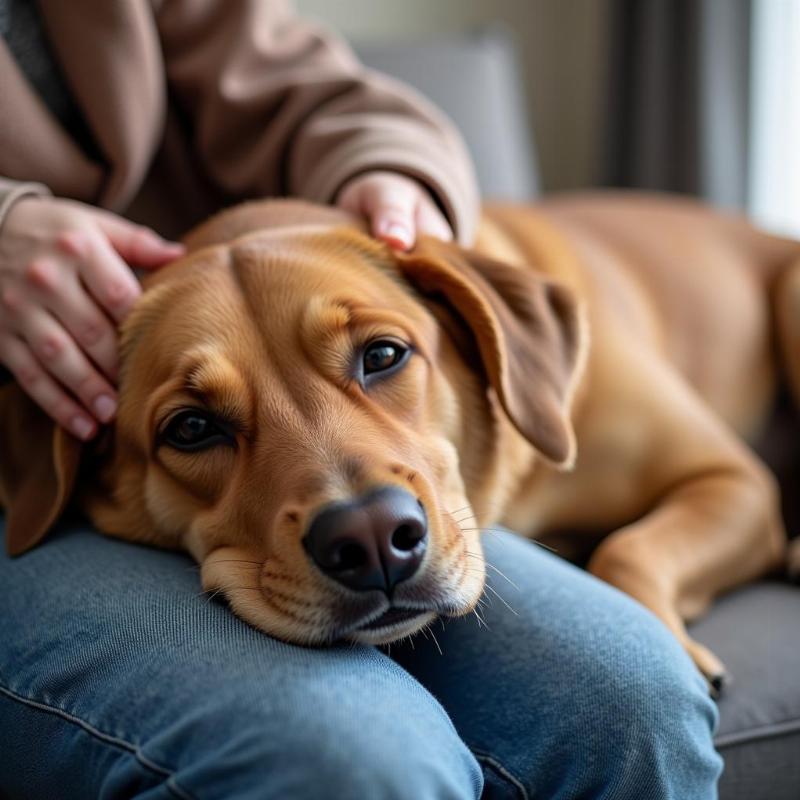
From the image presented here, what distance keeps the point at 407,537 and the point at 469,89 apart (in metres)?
2.24

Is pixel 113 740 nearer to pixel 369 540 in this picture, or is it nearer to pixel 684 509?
pixel 369 540

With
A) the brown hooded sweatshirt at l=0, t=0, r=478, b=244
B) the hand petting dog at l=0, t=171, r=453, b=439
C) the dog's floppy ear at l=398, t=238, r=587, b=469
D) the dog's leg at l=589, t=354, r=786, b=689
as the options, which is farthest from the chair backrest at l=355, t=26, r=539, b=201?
the hand petting dog at l=0, t=171, r=453, b=439

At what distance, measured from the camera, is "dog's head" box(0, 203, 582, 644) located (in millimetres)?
1279

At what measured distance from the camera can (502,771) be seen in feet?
4.29

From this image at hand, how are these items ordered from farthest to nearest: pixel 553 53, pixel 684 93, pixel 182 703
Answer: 1. pixel 553 53
2. pixel 684 93
3. pixel 182 703

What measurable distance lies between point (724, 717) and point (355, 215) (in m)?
1.09

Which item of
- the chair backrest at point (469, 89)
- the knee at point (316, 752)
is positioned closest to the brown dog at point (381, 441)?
the knee at point (316, 752)

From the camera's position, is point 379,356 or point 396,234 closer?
point 379,356

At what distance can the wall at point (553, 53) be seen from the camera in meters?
4.51

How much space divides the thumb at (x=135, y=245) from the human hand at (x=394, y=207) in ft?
1.18

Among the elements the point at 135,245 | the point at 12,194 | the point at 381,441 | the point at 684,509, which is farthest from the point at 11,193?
the point at 684,509

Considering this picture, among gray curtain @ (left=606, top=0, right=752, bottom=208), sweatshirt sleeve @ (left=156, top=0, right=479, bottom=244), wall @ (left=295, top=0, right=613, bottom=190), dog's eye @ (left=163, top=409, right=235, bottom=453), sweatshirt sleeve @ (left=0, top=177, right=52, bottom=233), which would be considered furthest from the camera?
wall @ (left=295, top=0, right=613, bottom=190)

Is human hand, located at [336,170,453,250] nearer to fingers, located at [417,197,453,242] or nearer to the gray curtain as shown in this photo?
fingers, located at [417,197,453,242]

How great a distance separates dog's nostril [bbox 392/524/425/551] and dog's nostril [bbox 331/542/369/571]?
4 centimetres
